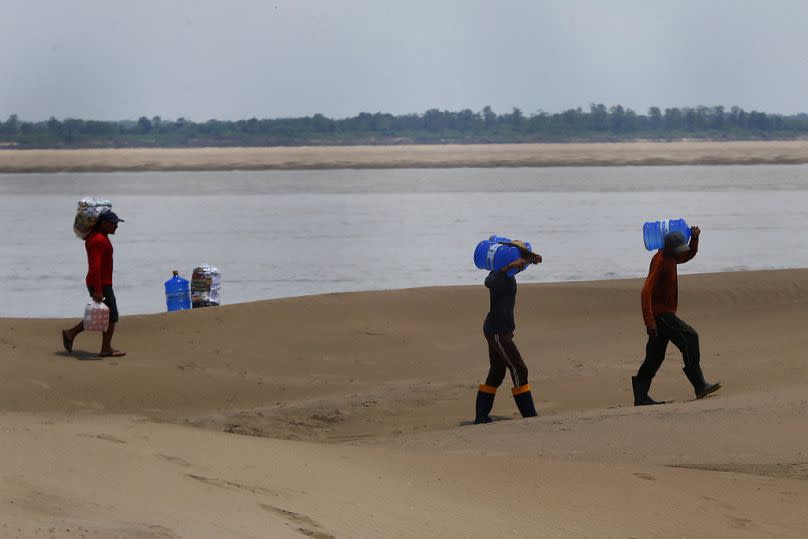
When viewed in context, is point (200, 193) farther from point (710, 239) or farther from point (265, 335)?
point (265, 335)

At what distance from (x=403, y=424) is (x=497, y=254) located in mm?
1741

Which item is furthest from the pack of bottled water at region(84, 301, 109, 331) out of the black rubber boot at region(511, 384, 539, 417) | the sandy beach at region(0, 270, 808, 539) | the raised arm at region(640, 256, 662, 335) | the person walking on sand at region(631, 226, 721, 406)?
the raised arm at region(640, 256, 662, 335)

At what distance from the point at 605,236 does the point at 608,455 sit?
2492cm

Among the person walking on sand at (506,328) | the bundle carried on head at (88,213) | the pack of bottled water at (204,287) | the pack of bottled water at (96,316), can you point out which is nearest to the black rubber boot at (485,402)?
the person walking on sand at (506,328)

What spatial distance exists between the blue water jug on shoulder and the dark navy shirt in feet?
0.22

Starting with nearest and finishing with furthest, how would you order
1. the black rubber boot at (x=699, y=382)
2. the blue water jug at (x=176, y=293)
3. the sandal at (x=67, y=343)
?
the black rubber boot at (x=699, y=382) < the sandal at (x=67, y=343) < the blue water jug at (x=176, y=293)

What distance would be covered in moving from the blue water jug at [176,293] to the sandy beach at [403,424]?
3.09m

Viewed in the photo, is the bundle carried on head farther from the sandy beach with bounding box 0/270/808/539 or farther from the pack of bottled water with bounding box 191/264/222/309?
the pack of bottled water with bounding box 191/264/222/309

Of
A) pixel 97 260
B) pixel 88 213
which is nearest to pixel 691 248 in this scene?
pixel 97 260

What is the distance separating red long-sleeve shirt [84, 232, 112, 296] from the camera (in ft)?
40.7

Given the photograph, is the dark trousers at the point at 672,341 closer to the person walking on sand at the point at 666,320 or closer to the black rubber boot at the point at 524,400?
the person walking on sand at the point at 666,320

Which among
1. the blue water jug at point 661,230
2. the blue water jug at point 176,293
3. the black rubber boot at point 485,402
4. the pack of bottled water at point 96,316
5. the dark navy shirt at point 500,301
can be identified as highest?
the blue water jug at point 661,230

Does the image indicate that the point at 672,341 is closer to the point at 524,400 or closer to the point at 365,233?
the point at 524,400

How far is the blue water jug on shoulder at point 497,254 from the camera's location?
33.6 ft
